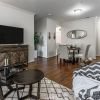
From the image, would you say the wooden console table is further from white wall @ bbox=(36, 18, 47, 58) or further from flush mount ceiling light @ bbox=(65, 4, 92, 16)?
flush mount ceiling light @ bbox=(65, 4, 92, 16)

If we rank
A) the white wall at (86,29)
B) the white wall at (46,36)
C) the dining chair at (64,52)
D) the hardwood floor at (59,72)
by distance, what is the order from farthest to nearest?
the white wall at (46,36) → the white wall at (86,29) → the dining chair at (64,52) → the hardwood floor at (59,72)

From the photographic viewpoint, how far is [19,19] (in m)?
4.71

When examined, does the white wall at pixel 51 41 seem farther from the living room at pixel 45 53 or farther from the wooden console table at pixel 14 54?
the wooden console table at pixel 14 54

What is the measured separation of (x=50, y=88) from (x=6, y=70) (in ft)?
3.79

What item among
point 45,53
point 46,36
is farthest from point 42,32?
point 45,53

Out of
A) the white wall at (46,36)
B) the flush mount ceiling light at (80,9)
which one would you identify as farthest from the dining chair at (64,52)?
the white wall at (46,36)

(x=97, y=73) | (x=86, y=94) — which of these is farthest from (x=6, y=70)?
(x=97, y=73)

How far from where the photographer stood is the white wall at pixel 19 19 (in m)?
4.09

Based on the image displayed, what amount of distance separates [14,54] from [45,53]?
9.79 feet

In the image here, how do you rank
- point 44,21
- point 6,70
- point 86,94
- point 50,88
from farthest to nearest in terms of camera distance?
point 44,21 → point 50,88 → point 6,70 → point 86,94

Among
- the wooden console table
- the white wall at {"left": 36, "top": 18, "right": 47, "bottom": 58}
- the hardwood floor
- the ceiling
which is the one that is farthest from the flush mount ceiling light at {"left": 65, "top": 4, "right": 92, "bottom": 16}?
the wooden console table

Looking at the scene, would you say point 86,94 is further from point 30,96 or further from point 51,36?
point 51,36

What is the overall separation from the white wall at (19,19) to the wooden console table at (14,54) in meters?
0.92

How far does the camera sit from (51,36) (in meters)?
7.12
